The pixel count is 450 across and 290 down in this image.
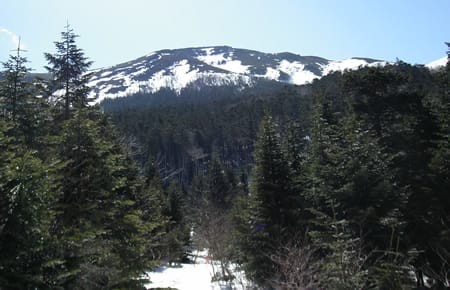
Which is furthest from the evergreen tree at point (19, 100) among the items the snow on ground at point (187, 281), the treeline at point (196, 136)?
the treeline at point (196, 136)

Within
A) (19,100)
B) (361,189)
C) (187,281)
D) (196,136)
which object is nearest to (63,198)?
(19,100)

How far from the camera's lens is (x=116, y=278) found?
9656 mm

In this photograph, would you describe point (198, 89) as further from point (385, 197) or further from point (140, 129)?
point (385, 197)

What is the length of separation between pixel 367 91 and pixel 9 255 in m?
20.2

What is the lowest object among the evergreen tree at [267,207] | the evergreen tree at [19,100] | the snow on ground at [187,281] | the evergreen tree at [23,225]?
the snow on ground at [187,281]

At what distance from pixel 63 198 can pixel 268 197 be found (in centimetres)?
1095

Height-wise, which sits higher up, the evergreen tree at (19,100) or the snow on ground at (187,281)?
the evergreen tree at (19,100)

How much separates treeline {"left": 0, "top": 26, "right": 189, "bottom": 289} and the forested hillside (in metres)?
0.04

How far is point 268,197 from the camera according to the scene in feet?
61.1

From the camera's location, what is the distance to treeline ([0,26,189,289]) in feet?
20.5

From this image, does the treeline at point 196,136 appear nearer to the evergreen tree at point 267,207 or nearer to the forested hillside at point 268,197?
the forested hillside at point 268,197

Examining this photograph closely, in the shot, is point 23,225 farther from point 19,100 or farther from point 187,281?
point 187,281

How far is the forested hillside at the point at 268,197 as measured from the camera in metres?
6.83

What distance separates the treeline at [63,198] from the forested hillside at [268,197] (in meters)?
0.04
